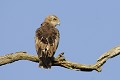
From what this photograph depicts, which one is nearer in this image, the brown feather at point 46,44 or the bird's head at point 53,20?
the brown feather at point 46,44

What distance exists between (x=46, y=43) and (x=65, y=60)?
1.13m

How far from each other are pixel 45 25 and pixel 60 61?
2.63m

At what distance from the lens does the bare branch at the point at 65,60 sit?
9.12m

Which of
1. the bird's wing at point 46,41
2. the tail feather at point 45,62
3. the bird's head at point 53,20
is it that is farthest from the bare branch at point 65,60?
the bird's head at point 53,20

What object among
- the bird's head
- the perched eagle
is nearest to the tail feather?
the perched eagle

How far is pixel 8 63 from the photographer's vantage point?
9.49m

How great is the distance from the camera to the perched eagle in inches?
386

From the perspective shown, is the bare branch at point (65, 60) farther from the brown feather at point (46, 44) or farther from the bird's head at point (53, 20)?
the bird's head at point (53, 20)

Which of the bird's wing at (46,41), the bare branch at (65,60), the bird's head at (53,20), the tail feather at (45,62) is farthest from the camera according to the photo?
the bird's head at (53,20)

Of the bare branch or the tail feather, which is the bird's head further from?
the bare branch

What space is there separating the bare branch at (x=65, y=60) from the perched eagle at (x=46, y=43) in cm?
28

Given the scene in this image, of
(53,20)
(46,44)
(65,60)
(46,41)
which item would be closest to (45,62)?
(46,44)

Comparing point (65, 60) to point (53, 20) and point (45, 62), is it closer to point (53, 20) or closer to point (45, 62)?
point (45, 62)

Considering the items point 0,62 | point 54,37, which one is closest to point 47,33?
point 54,37
